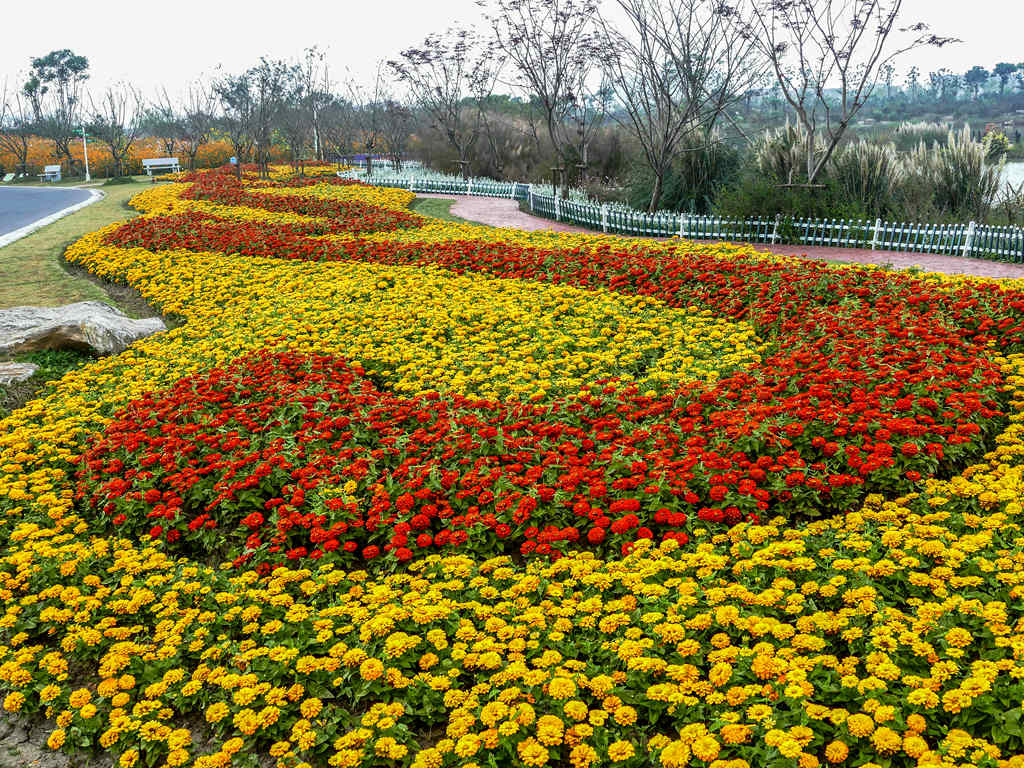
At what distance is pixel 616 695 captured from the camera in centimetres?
334

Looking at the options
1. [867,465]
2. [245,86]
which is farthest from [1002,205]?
[245,86]

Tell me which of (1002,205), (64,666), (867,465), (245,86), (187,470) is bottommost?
(64,666)

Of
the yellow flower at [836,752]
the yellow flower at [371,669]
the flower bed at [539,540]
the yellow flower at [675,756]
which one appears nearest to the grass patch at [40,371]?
the flower bed at [539,540]

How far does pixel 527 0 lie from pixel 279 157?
35469 millimetres

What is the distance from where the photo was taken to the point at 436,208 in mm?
24359

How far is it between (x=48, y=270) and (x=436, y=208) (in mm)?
12543

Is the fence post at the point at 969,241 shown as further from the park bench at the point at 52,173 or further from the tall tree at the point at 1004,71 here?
the tall tree at the point at 1004,71

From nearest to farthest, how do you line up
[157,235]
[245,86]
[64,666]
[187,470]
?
[64,666] < [187,470] < [157,235] < [245,86]

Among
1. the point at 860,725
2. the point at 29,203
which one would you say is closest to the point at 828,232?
the point at 860,725

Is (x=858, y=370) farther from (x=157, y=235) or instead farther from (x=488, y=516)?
(x=157, y=235)

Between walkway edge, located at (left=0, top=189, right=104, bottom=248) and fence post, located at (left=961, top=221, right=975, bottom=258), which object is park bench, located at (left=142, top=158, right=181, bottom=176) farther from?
fence post, located at (left=961, top=221, right=975, bottom=258)

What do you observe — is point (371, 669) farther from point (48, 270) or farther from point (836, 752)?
point (48, 270)

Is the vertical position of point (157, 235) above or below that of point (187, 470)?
above

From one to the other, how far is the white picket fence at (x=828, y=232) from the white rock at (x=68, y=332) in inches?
487
